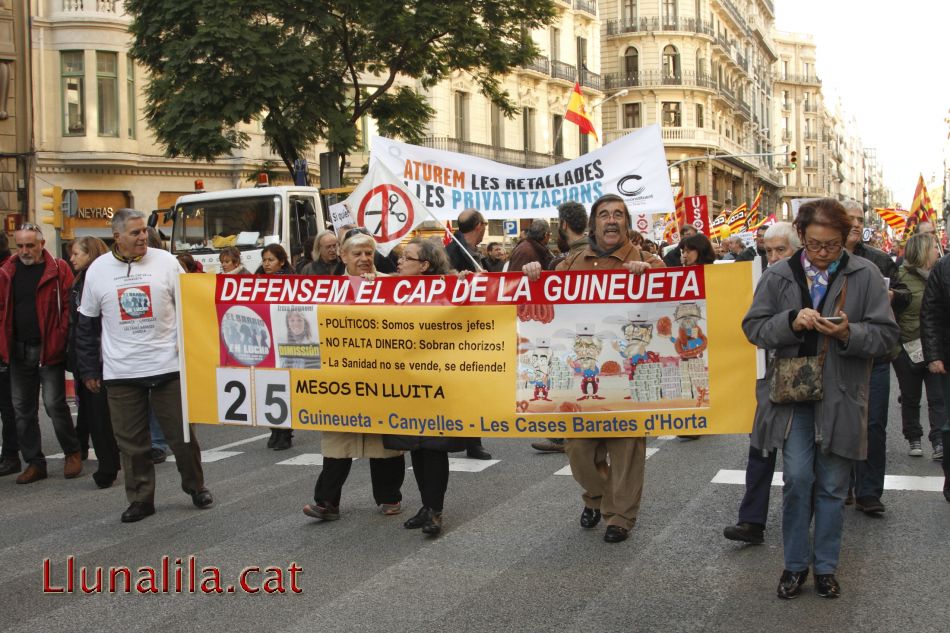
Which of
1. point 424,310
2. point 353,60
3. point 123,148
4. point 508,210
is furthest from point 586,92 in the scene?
point 424,310

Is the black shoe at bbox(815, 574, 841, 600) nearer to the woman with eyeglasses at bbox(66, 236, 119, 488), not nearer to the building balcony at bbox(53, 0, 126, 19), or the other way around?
the woman with eyeglasses at bbox(66, 236, 119, 488)

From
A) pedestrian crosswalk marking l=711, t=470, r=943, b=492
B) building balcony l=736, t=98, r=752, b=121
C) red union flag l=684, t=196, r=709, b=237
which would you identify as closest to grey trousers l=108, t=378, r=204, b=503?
pedestrian crosswalk marking l=711, t=470, r=943, b=492

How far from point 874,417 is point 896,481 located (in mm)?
1030

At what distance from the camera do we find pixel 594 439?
21.5ft

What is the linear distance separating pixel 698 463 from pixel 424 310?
3198 mm

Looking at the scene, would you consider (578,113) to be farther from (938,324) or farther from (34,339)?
(938,324)

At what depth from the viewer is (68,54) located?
31.0 meters

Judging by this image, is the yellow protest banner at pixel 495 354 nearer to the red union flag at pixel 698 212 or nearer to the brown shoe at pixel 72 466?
the brown shoe at pixel 72 466

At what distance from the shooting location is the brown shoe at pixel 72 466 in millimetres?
8898

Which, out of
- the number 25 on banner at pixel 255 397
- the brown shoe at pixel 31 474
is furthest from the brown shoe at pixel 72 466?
the number 25 on banner at pixel 255 397

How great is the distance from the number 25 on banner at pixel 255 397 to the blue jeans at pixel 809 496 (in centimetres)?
318

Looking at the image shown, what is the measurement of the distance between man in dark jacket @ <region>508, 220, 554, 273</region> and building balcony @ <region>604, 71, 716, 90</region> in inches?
2254

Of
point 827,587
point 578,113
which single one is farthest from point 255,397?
point 578,113

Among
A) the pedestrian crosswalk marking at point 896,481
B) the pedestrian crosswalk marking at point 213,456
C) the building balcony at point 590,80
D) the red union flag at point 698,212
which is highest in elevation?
the building balcony at point 590,80
